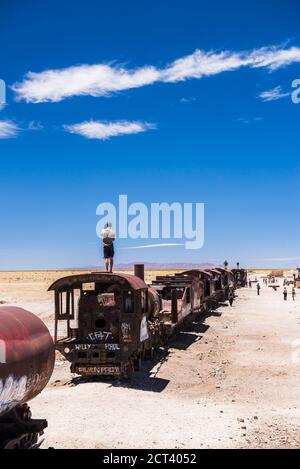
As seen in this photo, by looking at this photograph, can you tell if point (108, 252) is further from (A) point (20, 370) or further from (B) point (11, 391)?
(B) point (11, 391)

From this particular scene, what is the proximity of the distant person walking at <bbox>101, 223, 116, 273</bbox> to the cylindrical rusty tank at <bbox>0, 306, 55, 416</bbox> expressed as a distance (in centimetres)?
860

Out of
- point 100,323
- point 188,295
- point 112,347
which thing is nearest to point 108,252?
point 100,323

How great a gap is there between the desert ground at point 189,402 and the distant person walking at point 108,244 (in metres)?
3.71

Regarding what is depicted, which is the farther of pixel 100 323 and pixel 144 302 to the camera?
pixel 144 302

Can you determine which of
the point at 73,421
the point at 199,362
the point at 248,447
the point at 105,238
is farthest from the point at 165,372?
the point at 248,447

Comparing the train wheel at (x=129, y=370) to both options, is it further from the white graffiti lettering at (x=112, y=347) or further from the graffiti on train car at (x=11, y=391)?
the graffiti on train car at (x=11, y=391)

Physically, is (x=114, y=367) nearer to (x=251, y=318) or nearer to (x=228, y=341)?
(x=228, y=341)

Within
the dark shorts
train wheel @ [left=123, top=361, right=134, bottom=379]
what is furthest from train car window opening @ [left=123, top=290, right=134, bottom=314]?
the dark shorts

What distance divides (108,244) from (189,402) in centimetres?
641

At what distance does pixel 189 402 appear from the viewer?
13.6 metres

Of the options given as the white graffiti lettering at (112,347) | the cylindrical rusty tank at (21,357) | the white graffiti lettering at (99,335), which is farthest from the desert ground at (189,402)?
the cylindrical rusty tank at (21,357)

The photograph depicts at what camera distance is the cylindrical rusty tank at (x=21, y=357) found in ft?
24.3
